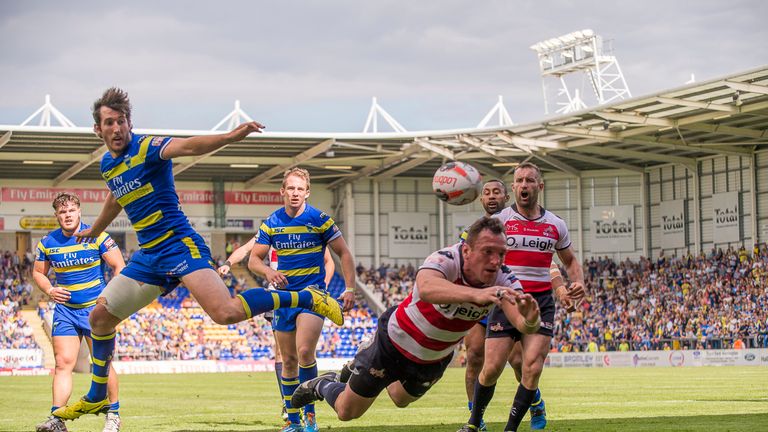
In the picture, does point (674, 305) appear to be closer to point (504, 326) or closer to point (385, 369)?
point (504, 326)

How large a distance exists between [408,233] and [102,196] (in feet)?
57.9

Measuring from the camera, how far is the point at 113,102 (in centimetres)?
941

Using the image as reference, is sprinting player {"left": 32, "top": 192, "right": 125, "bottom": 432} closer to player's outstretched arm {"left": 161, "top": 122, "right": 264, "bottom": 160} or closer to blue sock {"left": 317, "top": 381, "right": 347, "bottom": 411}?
blue sock {"left": 317, "top": 381, "right": 347, "bottom": 411}

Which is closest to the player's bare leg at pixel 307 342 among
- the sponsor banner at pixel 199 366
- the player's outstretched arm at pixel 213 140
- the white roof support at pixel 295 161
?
the player's outstretched arm at pixel 213 140

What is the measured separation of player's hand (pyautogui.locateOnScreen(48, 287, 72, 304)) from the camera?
468 inches

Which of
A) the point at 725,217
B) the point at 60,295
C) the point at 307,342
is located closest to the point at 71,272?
the point at 60,295

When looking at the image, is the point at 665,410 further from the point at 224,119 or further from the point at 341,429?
the point at 224,119

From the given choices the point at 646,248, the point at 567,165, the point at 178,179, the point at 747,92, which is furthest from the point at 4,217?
the point at 747,92

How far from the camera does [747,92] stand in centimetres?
4147

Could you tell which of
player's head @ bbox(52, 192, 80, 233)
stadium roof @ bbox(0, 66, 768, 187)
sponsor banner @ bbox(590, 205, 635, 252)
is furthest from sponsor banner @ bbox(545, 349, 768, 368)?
player's head @ bbox(52, 192, 80, 233)

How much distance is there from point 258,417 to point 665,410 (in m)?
5.28

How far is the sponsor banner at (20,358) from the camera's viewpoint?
41.2 m

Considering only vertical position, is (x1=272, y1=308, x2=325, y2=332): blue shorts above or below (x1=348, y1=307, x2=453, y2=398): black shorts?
above

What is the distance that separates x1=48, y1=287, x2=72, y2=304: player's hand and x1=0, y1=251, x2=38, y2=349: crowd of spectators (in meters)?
36.0
